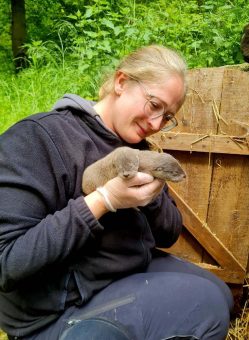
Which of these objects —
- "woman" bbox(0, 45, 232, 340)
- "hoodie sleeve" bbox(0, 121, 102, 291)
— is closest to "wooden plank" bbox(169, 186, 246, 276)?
"woman" bbox(0, 45, 232, 340)

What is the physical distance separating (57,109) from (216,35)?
3525 millimetres

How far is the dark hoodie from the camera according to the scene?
1568 millimetres

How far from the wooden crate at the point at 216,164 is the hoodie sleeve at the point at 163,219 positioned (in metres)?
1.00

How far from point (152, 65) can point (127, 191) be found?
0.65m

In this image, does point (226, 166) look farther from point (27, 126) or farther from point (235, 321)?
point (27, 126)

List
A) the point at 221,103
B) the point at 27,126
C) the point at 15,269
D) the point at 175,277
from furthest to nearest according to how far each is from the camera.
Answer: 1. the point at 221,103
2. the point at 175,277
3. the point at 27,126
4. the point at 15,269

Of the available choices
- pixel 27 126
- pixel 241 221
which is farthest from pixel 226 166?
pixel 27 126

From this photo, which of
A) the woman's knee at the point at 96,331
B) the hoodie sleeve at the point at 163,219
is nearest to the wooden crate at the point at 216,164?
the hoodie sleeve at the point at 163,219

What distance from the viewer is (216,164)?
10.7ft

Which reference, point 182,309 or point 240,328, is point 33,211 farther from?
point 240,328

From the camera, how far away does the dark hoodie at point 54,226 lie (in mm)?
1568

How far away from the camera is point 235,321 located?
3.39 meters

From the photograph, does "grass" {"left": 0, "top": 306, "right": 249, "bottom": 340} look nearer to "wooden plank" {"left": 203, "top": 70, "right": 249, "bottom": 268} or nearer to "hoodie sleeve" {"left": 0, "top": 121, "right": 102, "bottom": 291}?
"wooden plank" {"left": 203, "top": 70, "right": 249, "bottom": 268}

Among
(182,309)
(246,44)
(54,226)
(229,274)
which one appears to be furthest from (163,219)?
(246,44)
